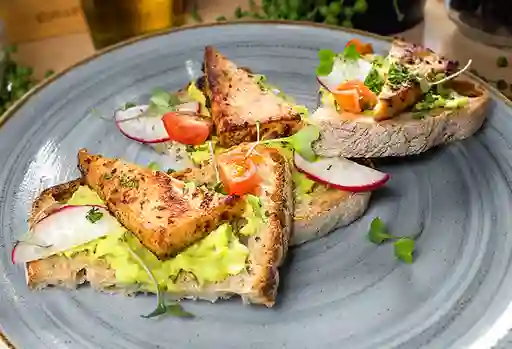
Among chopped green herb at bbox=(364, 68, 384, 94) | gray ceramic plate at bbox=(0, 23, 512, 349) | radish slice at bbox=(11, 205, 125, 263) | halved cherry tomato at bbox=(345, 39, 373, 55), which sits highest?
chopped green herb at bbox=(364, 68, 384, 94)

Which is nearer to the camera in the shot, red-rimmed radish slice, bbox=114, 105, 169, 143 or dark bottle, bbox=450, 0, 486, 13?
red-rimmed radish slice, bbox=114, 105, 169, 143

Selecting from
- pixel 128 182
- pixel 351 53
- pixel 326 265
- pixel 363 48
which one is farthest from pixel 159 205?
pixel 363 48

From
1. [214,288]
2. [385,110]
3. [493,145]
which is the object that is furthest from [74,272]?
[493,145]

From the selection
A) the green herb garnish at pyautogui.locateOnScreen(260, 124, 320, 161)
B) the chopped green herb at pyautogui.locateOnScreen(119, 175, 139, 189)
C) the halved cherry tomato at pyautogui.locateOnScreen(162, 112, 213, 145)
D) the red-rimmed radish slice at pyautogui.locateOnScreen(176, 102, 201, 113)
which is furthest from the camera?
the red-rimmed radish slice at pyautogui.locateOnScreen(176, 102, 201, 113)

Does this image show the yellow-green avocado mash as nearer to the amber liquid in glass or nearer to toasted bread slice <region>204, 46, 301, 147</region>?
toasted bread slice <region>204, 46, 301, 147</region>

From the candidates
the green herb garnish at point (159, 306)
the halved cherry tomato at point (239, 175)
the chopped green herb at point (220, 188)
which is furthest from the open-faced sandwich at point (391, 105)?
the green herb garnish at point (159, 306)

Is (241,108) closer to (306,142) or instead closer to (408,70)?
(306,142)

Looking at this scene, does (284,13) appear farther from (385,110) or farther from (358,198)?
(358,198)

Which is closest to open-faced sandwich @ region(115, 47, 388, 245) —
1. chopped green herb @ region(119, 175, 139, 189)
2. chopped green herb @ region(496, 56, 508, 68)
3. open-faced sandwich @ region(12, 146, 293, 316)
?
open-faced sandwich @ region(12, 146, 293, 316)
